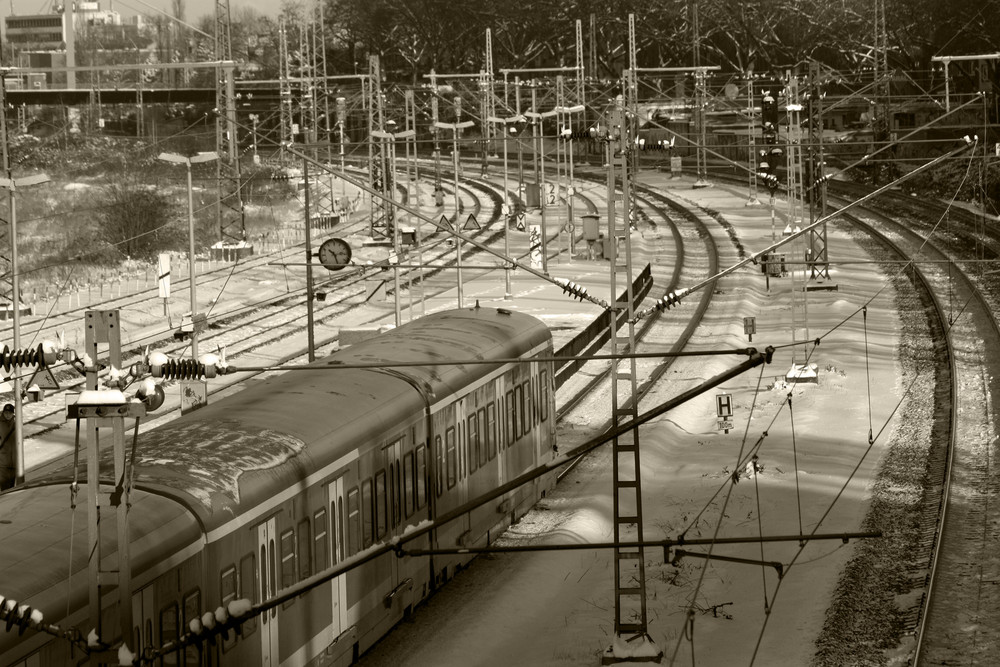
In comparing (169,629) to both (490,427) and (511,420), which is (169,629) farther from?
(511,420)

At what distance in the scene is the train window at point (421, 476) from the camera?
14953mm

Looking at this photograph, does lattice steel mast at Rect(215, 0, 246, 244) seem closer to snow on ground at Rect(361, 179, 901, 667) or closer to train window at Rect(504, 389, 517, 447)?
snow on ground at Rect(361, 179, 901, 667)

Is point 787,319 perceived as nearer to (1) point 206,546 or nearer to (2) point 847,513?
(2) point 847,513

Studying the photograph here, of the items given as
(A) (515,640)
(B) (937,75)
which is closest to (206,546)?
(A) (515,640)

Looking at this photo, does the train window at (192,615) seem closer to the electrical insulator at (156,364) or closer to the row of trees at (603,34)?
the electrical insulator at (156,364)

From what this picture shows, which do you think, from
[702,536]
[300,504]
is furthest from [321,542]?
[702,536]

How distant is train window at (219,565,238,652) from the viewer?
10.9 meters

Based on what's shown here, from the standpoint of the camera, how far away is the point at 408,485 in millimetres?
14688

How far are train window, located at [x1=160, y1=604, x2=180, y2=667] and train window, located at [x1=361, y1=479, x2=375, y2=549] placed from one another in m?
3.41

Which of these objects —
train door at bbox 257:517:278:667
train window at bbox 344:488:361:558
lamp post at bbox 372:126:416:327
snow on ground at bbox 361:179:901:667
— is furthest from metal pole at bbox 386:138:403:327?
train door at bbox 257:517:278:667

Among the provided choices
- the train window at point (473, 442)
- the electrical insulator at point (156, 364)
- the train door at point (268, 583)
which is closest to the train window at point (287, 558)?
the train door at point (268, 583)

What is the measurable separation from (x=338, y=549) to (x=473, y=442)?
3849mm

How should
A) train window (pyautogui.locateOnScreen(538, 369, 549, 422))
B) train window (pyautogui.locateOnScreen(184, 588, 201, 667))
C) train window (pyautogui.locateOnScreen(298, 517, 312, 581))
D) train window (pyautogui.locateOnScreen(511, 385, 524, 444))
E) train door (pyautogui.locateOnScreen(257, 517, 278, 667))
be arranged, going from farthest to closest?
train window (pyautogui.locateOnScreen(538, 369, 549, 422)), train window (pyautogui.locateOnScreen(511, 385, 524, 444)), train window (pyautogui.locateOnScreen(298, 517, 312, 581)), train door (pyautogui.locateOnScreen(257, 517, 278, 667)), train window (pyautogui.locateOnScreen(184, 588, 201, 667))

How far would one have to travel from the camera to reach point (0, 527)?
33.0ft
